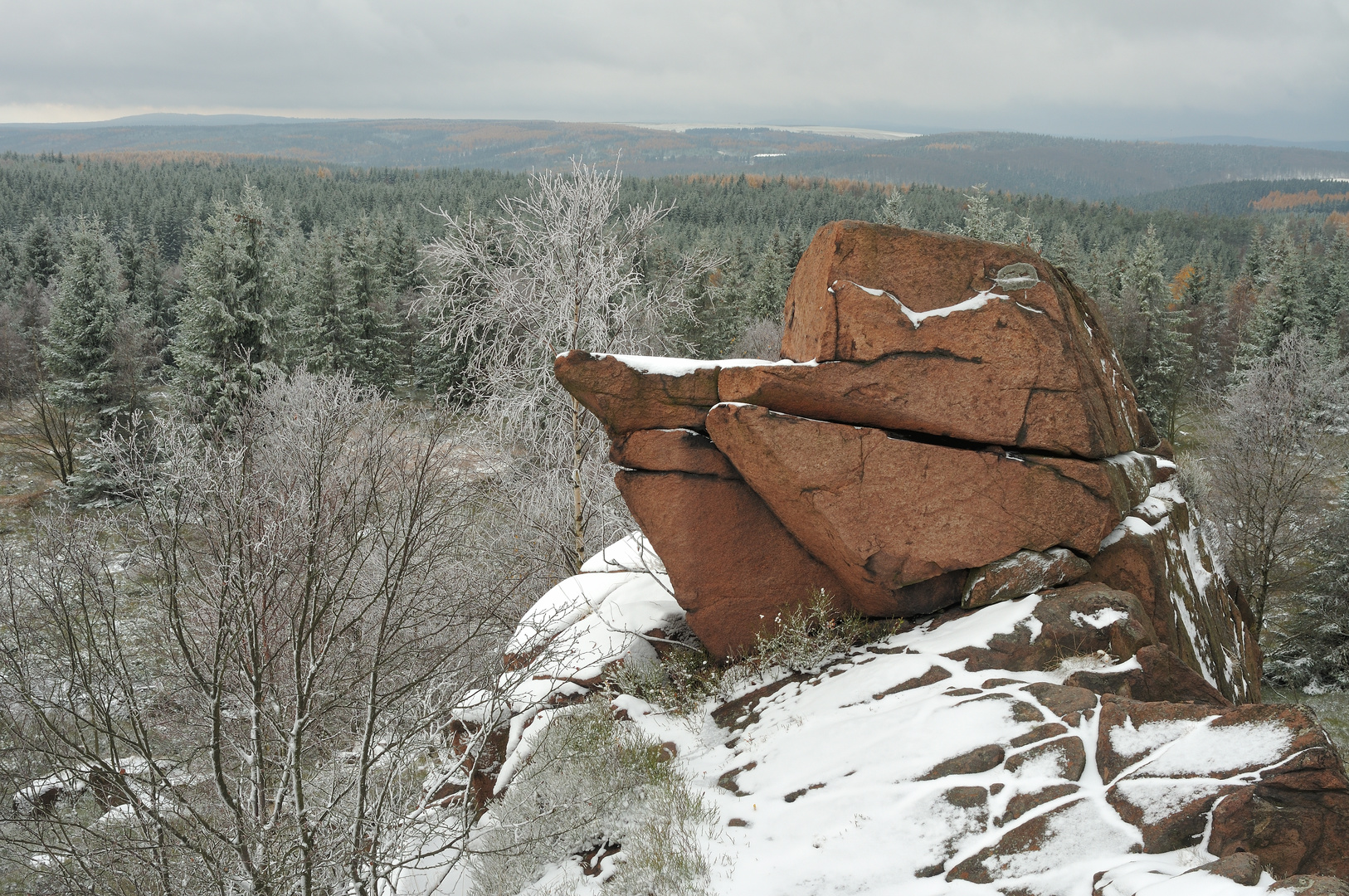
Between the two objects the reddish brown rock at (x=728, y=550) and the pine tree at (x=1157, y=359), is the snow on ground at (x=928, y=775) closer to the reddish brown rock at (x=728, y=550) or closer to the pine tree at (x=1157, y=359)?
the reddish brown rock at (x=728, y=550)

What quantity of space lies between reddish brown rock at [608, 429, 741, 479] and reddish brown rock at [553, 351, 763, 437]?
0.36ft

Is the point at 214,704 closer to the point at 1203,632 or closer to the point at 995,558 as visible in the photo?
the point at 995,558

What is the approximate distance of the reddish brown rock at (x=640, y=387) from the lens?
7.89 meters

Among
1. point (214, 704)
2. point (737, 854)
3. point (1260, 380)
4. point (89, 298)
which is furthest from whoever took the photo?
point (89, 298)

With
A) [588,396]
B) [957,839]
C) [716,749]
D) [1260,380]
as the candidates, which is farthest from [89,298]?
[1260,380]

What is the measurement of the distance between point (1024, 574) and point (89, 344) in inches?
1472

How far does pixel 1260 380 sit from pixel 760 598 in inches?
1158

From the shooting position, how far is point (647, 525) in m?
8.10

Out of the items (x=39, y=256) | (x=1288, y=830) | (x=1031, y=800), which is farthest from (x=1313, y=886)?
(x=39, y=256)

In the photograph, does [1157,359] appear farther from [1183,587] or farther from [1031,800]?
[1031,800]

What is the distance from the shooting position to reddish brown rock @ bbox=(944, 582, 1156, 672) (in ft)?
20.5

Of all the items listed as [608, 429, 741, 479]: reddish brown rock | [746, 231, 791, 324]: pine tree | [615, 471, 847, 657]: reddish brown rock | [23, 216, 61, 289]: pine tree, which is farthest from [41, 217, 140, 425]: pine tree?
[615, 471, 847, 657]: reddish brown rock

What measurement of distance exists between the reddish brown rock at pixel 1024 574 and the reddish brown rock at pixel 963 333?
3.29ft

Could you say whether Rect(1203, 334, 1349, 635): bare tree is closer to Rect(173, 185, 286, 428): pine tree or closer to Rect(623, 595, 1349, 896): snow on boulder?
Rect(623, 595, 1349, 896): snow on boulder
